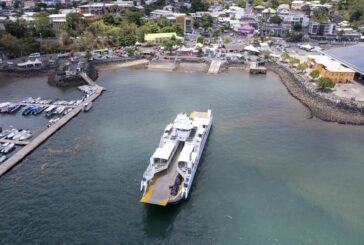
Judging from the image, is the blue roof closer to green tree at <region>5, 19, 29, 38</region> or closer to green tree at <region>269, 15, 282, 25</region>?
green tree at <region>269, 15, 282, 25</region>

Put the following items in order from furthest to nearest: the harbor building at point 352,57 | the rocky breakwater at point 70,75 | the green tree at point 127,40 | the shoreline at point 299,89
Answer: the green tree at point 127,40 < the rocky breakwater at point 70,75 < the harbor building at point 352,57 < the shoreline at point 299,89

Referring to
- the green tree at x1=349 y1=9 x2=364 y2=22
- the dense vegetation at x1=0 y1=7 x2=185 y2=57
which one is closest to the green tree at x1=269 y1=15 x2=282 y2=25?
the green tree at x1=349 y1=9 x2=364 y2=22

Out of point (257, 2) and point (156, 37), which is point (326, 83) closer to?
point (156, 37)

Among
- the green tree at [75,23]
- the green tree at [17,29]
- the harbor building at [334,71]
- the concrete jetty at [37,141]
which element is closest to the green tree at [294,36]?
the harbor building at [334,71]

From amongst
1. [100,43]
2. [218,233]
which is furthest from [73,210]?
[100,43]

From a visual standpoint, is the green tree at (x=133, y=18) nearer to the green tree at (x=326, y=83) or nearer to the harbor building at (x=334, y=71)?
the harbor building at (x=334, y=71)

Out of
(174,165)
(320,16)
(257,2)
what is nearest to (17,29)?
(174,165)
